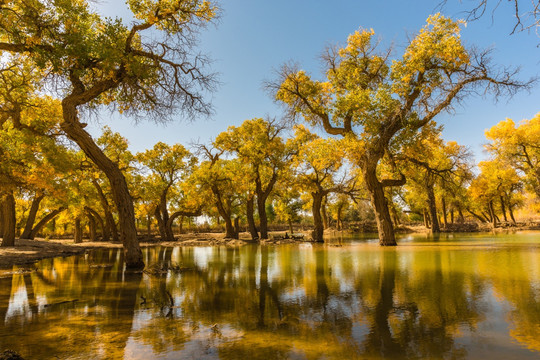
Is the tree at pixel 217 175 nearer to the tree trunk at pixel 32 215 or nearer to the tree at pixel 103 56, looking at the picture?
the tree trunk at pixel 32 215

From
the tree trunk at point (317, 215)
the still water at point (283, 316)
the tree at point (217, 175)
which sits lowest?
the still water at point (283, 316)

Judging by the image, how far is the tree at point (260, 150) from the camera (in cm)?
3092

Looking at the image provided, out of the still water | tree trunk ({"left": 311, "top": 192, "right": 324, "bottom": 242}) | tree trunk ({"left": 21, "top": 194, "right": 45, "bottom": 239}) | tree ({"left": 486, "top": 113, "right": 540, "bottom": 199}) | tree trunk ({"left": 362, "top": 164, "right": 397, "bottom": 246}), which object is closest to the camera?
the still water

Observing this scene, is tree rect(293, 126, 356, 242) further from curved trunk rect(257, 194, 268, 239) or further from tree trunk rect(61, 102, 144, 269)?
tree trunk rect(61, 102, 144, 269)

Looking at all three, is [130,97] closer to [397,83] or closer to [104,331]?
[104,331]

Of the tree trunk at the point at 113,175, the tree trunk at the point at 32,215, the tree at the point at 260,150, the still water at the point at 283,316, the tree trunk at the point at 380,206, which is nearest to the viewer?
the still water at the point at 283,316

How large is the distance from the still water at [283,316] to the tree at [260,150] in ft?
72.7

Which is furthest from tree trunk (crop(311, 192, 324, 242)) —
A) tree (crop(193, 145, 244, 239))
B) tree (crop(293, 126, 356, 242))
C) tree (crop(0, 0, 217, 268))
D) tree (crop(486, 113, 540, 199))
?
tree (crop(486, 113, 540, 199))

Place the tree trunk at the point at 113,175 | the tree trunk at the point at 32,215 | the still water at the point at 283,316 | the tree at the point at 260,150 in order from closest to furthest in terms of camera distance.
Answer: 1. the still water at the point at 283,316
2. the tree trunk at the point at 113,175
3. the tree trunk at the point at 32,215
4. the tree at the point at 260,150

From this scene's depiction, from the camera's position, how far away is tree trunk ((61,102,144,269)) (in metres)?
10.9

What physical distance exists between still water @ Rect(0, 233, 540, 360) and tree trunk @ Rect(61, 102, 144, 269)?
7.83 feet

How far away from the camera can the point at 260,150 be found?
31000 mm

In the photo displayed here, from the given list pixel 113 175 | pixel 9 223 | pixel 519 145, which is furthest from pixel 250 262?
pixel 519 145

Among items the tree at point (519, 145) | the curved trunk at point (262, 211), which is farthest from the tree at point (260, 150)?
the tree at point (519, 145)
